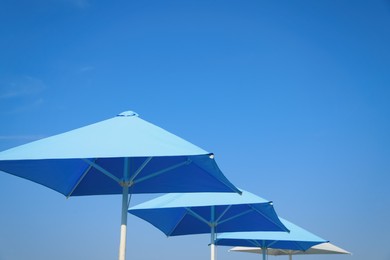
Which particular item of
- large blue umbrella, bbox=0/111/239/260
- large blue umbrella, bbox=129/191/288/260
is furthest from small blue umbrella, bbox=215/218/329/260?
large blue umbrella, bbox=0/111/239/260

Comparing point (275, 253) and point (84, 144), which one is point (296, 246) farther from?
point (84, 144)

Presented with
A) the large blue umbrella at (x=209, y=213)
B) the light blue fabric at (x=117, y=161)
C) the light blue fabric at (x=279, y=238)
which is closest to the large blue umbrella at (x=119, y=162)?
the light blue fabric at (x=117, y=161)

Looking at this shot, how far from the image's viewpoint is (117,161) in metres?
6.33

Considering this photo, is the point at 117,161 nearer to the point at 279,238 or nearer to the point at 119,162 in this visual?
the point at 119,162

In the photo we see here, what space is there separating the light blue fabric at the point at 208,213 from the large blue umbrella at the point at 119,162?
1090 millimetres

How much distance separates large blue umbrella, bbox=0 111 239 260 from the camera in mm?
4605

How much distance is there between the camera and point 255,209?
27.7ft

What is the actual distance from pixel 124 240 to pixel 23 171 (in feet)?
5.09

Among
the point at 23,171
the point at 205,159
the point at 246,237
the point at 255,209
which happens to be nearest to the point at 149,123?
the point at 205,159

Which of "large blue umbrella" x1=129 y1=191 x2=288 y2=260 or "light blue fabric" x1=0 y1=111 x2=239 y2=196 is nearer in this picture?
"light blue fabric" x1=0 y1=111 x2=239 y2=196

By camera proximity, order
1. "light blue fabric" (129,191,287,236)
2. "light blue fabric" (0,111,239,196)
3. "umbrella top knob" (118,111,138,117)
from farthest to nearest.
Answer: "light blue fabric" (129,191,287,236), "umbrella top knob" (118,111,138,117), "light blue fabric" (0,111,239,196)

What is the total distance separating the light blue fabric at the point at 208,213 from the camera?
774 centimetres

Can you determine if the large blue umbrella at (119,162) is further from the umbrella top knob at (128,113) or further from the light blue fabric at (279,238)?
the light blue fabric at (279,238)

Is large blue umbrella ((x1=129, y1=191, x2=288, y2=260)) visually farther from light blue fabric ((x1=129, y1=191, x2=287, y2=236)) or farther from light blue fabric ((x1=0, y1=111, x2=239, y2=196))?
light blue fabric ((x1=0, y1=111, x2=239, y2=196))
